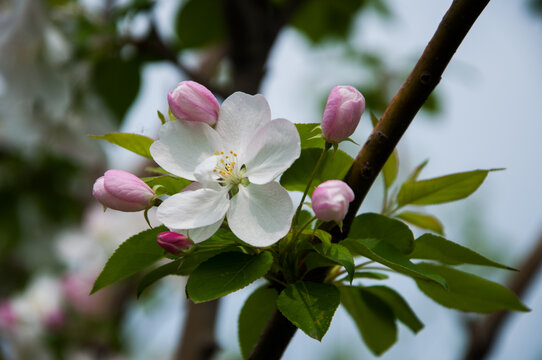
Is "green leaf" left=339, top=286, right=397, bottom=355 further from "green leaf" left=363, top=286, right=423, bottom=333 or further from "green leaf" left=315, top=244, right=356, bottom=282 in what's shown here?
"green leaf" left=315, top=244, right=356, bottom=282

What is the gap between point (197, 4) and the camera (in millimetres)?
1229

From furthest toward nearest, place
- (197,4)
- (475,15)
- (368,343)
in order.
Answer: (197,4)
(368,343)
(475,15)

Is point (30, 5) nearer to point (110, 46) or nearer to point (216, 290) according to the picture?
point (110, 46)

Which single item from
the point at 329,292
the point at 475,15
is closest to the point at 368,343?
the point at 329,292

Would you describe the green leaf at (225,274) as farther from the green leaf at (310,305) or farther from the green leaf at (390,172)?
the green leaf at (390,172)

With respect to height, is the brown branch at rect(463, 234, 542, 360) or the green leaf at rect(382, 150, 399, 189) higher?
the green leaf at rect(382, 150, 399, 189)

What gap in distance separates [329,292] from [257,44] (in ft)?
2.64

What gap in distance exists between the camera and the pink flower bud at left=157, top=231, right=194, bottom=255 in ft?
1.22

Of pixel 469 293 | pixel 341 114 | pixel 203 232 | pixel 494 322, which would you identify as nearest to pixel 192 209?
pixel 203 232

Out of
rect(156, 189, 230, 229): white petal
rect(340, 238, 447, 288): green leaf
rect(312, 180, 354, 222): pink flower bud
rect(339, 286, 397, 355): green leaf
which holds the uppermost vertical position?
rect(312, 180, 354, 222): pink flower bud

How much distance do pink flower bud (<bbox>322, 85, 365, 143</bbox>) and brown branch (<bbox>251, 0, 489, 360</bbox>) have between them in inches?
0.8

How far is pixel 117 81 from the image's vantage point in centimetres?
119

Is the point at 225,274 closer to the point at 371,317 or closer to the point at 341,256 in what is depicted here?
the point at 341,256

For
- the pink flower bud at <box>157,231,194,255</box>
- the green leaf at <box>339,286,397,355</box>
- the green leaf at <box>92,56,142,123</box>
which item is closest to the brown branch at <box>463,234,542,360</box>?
the green leaf at <box>339,286,397,355</box>
